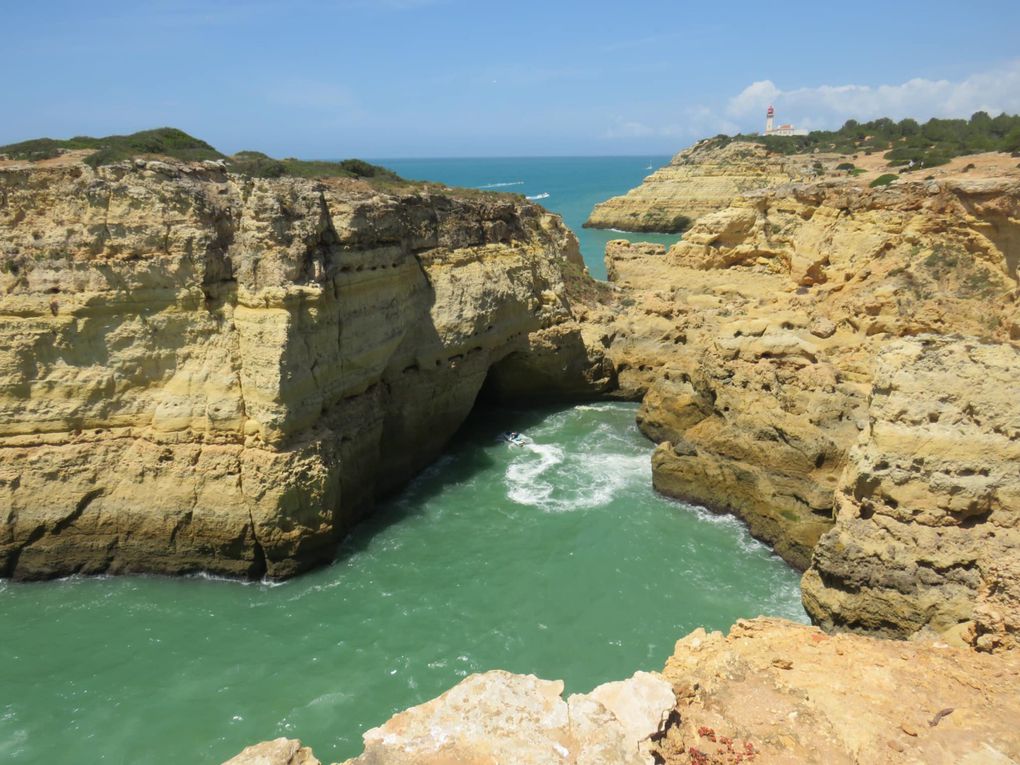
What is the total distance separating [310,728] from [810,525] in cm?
1099

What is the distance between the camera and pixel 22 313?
1374 centimetres

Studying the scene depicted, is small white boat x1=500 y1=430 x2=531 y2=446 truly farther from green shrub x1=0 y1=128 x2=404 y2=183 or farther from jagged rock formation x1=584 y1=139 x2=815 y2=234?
jagged rock formation x1=584 y1=139 x2=815 y2=234

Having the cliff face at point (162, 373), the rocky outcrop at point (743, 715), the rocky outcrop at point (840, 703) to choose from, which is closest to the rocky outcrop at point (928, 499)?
the rocky outcrop at point (840, 703)

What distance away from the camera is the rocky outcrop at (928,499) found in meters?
9.98

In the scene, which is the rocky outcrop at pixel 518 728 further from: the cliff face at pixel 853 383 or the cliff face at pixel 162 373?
the cliff face at pixel 162 373

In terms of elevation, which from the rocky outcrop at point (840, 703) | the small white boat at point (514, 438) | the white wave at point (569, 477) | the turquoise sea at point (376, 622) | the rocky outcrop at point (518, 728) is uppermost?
the rocky outcrop at point (518, 728)

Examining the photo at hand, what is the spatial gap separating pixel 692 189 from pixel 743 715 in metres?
67.6

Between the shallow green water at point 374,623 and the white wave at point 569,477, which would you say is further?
the white wave at point 569,477

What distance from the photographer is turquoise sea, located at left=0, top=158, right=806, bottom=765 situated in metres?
10.8

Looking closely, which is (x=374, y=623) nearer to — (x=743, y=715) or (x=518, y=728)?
(x=518, y=728)

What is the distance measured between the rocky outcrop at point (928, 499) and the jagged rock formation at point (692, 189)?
55119mm

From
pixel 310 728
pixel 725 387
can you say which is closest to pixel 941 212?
pixel 725 387

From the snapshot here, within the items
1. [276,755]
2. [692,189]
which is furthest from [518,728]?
[692,189]

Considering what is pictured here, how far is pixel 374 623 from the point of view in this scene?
13.0 m
